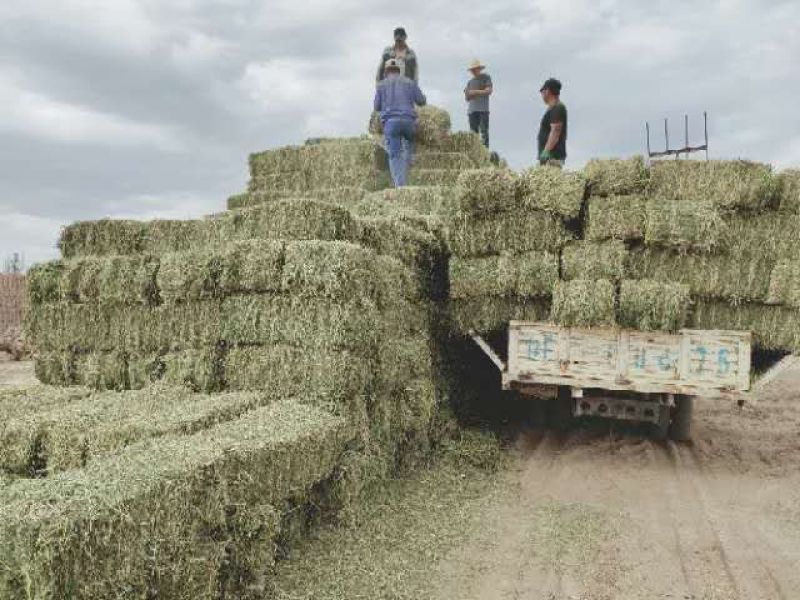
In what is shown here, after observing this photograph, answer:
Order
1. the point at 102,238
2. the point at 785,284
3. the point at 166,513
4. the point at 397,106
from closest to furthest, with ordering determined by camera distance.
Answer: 1. the point at 166,513
2. the point at 785,284
3. the point at 102,238
4. the point at 397,106

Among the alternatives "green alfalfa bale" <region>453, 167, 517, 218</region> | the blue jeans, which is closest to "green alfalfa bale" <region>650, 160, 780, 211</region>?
"green alfalfa bale" <region>453, 167, 517, 218</region>

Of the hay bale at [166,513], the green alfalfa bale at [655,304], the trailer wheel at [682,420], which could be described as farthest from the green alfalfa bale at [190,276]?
the trailer wheel at [682,420]

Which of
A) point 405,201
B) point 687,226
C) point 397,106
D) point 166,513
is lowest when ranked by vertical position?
point 166,513

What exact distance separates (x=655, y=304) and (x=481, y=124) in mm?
9670

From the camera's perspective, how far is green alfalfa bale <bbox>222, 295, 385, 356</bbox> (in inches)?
224

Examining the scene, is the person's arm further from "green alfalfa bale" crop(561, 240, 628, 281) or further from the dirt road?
the dirt road

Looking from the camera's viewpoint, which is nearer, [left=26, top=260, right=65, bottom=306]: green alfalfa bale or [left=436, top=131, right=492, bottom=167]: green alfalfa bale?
[left=26, top=260, right=65, bottom=306]: green alfalfa bale

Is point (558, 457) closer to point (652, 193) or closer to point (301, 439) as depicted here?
point (652, 193)

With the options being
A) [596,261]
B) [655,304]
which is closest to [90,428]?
[596,261]

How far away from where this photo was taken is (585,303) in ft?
24.2

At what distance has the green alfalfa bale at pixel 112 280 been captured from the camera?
6.77 metres

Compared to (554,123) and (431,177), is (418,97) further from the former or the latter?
(554,123)

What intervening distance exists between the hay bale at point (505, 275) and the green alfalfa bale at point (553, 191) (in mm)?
521

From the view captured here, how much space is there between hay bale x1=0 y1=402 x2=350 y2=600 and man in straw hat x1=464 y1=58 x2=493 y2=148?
1217 cm
